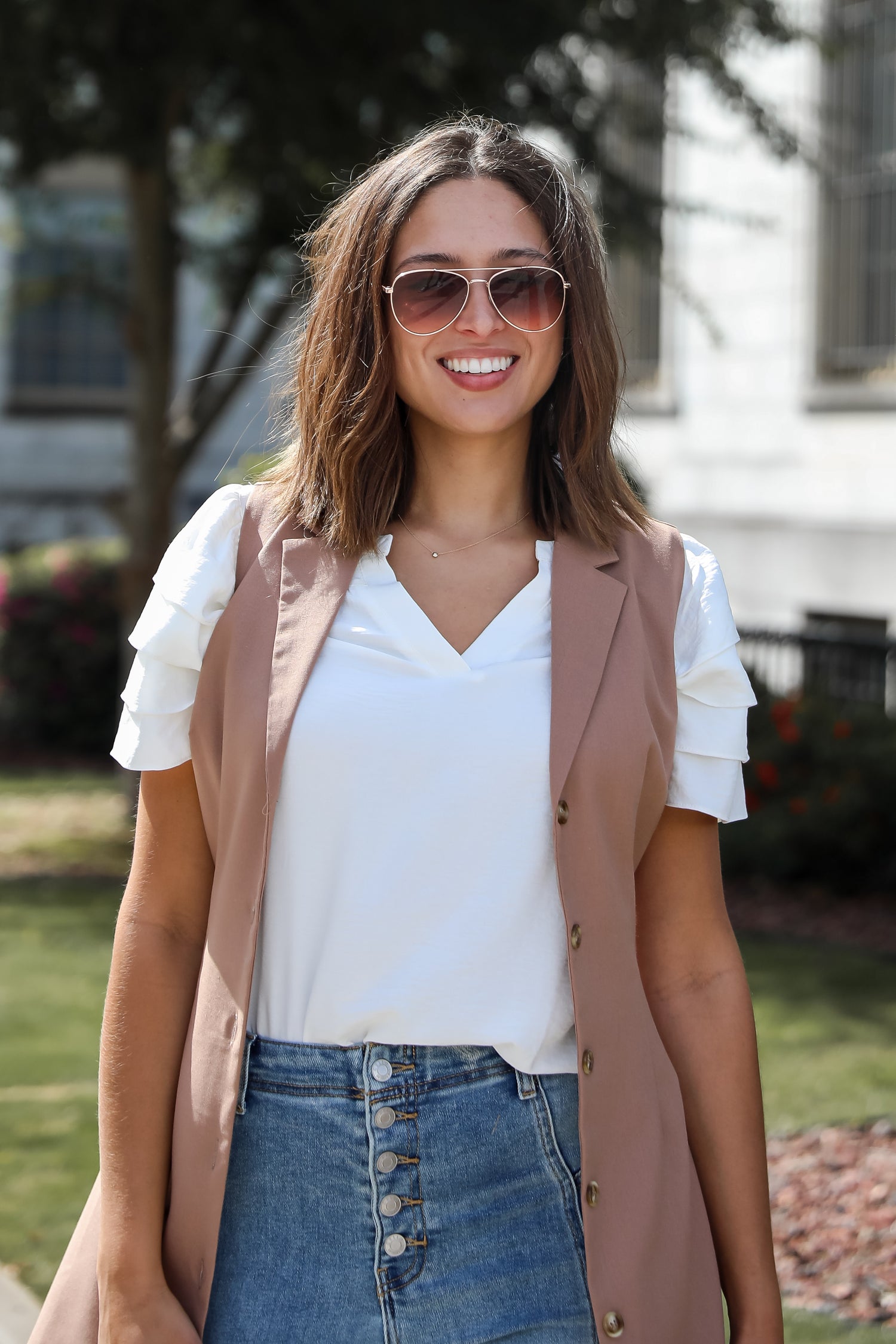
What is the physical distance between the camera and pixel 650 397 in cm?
1339

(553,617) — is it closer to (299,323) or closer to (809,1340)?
(299,323)

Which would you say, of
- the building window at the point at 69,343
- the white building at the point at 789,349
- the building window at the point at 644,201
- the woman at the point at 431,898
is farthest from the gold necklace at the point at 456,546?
the building window at the point at 69,343

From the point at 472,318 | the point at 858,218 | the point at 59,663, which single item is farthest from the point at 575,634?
the point at 59,663

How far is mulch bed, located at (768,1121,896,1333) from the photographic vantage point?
12.4 ft

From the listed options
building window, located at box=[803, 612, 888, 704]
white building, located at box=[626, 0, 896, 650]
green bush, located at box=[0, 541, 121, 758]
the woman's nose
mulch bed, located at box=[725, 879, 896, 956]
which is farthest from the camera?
green bush, located at box=[0, 541, 121, 758]

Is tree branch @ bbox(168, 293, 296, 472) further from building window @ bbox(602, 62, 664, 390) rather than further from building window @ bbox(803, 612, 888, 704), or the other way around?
building window @ bbox(803, 612, 888, 704)

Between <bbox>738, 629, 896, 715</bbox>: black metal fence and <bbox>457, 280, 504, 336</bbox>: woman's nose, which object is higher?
<bbox>457, 280, 504, 336</bbox>: woman's nose

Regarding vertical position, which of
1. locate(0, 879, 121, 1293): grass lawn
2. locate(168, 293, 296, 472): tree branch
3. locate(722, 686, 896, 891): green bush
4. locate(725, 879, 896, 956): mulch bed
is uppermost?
locate(168, 293, 296, 472): tree branch

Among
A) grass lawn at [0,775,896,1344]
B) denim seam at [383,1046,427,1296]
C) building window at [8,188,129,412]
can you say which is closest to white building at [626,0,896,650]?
grass lawn at [0,775,896,1344]

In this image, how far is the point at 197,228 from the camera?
579 inches

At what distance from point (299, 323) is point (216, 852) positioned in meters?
0.99

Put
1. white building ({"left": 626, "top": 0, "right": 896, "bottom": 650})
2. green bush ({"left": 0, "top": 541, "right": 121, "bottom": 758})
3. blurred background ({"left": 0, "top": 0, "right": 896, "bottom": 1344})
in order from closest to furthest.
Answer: blurred background ({"left": 0, "top": 0, "right": 896, "bottom": 1344}), white building ({"left": 626, "top": 0, "right": 896, "bottom": 650}), green bush ({"left": 0, "top": 541, "right": 121, "bottom": 758})

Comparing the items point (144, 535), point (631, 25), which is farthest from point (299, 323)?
point (144, 535)

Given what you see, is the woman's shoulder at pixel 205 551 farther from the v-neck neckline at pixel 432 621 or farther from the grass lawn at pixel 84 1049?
the grass lawn at pixel 84 1049
